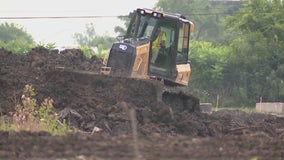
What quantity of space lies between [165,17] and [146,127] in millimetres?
5629

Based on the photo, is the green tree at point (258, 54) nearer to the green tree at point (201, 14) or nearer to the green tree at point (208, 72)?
the green tree at point (208, 72)

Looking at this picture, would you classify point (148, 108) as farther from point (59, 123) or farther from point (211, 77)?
point (211, 77)

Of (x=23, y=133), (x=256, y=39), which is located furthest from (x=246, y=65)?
(x=23, y=133)

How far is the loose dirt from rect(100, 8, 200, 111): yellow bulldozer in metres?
1.29

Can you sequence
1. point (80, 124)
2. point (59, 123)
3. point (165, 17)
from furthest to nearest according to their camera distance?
point (165, 17), point (80, 124), point (59, 123)

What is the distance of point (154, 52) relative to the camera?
21.9 m

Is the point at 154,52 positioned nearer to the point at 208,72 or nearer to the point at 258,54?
the point at 258,54

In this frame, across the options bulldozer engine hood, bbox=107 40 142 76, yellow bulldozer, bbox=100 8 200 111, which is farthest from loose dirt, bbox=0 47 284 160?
bulldozer engine hood, bbox=107 40 142 76

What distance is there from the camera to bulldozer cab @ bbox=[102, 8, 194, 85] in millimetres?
21422

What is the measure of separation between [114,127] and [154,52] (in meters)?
5.31

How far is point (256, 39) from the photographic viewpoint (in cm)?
4450

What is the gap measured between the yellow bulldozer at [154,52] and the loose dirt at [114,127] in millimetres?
1293

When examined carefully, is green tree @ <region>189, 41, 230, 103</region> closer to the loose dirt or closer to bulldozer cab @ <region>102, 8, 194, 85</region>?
bulldozer cab @ <region>102, 8, 194, 85</region>

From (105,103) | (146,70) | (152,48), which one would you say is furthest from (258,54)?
(105,103)
